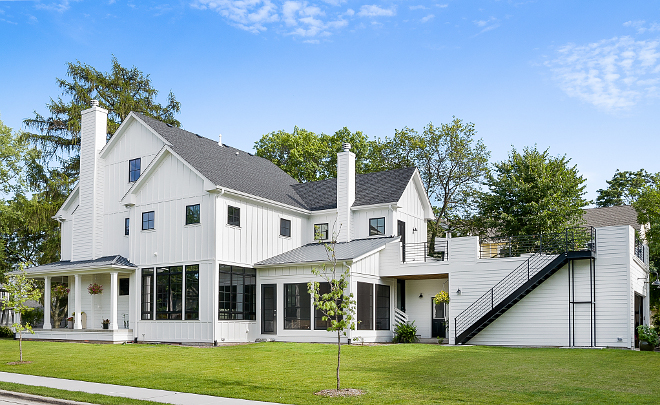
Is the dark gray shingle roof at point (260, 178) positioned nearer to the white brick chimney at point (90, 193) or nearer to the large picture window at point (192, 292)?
the white brick chimney at point (90, 193)

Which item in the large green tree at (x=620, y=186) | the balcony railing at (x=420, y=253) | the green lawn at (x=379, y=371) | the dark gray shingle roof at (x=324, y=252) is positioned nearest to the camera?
the green lawn at (x=379, y=371)

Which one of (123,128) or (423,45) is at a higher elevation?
(423,45)

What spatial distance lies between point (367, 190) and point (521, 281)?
8919 mm

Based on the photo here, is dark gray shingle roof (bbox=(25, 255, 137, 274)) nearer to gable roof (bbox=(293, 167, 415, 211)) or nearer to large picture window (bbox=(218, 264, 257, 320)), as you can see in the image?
large picture window (bbox=(218, 264, 257, 320))

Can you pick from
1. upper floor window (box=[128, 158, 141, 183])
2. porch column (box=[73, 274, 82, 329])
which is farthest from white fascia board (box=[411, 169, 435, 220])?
porch column (box=[73, 274, 82, 329])

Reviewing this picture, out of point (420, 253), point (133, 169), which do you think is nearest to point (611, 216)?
point (420, 253)

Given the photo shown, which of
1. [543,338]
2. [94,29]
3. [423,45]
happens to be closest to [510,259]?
[543,338]

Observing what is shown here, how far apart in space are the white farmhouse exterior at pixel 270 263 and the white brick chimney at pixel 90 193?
70 mm

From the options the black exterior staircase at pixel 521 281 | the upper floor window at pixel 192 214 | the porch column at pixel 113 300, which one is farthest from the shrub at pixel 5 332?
the black exterior staircase at pixel 521 281

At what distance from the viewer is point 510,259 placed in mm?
23391

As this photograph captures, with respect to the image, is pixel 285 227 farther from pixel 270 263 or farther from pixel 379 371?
pixel 379 371

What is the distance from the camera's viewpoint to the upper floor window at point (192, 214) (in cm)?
2470

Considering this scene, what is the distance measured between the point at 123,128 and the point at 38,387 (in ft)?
58.1

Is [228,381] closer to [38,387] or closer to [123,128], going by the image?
[38,387]
